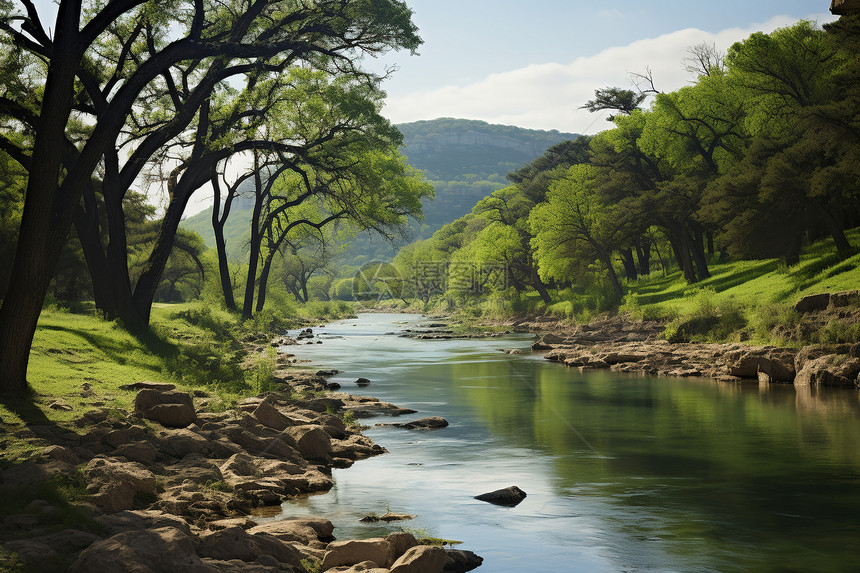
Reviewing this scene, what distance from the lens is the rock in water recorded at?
11.3m

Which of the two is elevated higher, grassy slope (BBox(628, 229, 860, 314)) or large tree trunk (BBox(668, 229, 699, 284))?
large tree trunk (BBox(668, 229, 699, 284))

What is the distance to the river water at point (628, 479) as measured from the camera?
919cm

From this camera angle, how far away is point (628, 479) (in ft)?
41.8

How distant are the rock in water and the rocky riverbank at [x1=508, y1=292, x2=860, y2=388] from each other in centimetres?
1572

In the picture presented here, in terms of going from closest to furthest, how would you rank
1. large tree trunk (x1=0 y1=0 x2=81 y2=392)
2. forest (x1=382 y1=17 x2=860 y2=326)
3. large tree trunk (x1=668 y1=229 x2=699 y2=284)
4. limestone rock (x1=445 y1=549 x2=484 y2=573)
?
limestone rock (x1=445 y1=549 x2=484 y2=573) < large tree trunk (x1=0 y1=0 x2=81 y2=392) < forest (x1=382 y1=17 x2=860 y2=326) < large tree trunk (x1=668 y1=229 x2=699 y2=284)

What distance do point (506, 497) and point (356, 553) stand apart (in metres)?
3.86

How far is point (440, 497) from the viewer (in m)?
11.7

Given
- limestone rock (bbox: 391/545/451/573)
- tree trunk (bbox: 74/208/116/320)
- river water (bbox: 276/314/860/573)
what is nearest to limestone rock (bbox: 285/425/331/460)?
river water (bbox: 276/314/860/573)

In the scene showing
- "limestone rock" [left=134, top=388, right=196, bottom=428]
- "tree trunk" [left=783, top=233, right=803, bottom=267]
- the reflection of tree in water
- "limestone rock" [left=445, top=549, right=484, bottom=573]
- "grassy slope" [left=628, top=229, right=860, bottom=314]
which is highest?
"tree trunk" [left=783, top=233, right=803, bottom=267]

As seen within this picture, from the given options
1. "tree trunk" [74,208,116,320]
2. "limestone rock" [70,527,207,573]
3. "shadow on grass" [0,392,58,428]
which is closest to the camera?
"limestone rock" [70,527,207,573]

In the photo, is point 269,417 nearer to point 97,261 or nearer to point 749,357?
point 97,261

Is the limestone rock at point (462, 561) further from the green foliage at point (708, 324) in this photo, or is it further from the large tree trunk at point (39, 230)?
the green foliage at point (708, 324)

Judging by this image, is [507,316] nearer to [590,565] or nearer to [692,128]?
[692,128]

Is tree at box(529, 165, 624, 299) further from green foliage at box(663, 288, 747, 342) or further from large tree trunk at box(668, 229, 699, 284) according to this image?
green foliage at box(663, 288, 747, 342)
